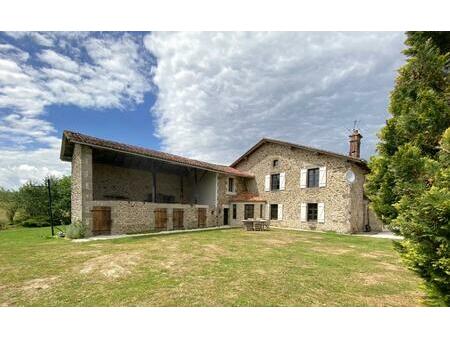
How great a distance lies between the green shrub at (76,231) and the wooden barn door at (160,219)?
4090mm

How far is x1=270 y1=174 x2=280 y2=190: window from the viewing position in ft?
63.4

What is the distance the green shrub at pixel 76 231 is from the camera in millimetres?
11352

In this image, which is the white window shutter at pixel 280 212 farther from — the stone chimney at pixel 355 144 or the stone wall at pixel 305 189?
the stone chimney at pixel 355 144

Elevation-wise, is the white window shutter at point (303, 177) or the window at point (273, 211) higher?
the white window shutter at point (303, 177)

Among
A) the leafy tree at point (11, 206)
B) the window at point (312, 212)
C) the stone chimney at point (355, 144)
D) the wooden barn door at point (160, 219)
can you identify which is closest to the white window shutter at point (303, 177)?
the window at point (312, 212)

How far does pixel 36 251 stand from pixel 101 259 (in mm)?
3381

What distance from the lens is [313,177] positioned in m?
17.4

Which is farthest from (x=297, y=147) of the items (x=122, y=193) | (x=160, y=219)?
(x=122, y=193)

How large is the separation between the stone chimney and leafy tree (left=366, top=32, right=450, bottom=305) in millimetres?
14726

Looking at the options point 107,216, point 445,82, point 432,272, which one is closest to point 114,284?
point 432,272

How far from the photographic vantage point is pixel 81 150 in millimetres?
11828

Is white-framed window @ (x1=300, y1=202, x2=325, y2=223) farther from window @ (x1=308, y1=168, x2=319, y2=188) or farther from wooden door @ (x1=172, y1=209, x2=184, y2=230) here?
wooden door @ (x1=172, y1=209, x2=184, y2=230)

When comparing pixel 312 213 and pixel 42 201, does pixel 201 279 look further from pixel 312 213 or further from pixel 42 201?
pixel 42 201

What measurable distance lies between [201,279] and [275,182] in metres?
15.2
